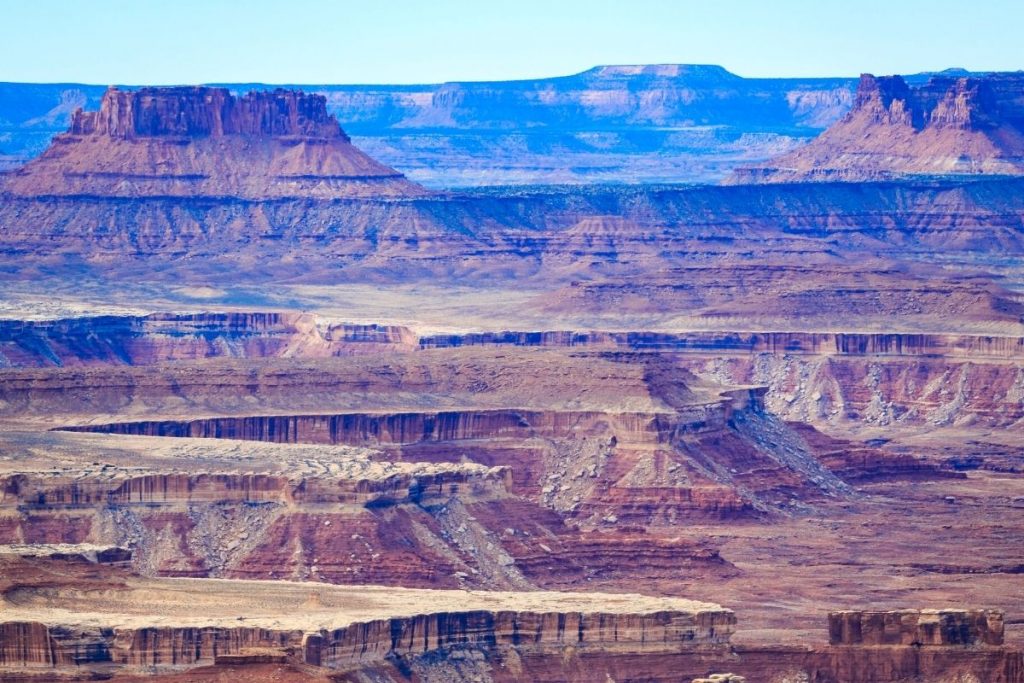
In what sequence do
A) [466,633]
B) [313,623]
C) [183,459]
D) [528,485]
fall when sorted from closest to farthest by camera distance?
[313,623] → [466,633] → [183,459] → [528,485]

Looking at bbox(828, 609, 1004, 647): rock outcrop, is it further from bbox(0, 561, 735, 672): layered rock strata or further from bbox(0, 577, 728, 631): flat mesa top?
bbox(0, 577, 728, 631): flat mesa top

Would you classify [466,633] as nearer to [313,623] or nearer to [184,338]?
[313,623]

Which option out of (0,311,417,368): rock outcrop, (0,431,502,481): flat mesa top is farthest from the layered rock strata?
(0,311,417,368): rock outcrop

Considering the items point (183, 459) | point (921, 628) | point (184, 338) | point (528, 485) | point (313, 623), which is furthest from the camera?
point (184, 338)

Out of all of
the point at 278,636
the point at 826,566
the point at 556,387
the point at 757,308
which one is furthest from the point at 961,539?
the point at 757,308

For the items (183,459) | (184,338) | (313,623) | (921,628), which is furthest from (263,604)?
(184,338)

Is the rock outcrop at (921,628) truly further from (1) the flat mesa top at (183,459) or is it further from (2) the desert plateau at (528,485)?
(1) the flat mesa top at (183,459)


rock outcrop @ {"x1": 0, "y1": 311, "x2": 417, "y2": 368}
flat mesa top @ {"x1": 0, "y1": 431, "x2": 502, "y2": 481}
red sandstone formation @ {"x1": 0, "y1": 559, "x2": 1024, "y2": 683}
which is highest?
rock outcrop @ {"x1": 0, "y1": 311, "x2": 417, "y2": 368}

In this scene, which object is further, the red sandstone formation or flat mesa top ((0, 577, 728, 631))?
flat mesa top ((0, 577, 728, 631))

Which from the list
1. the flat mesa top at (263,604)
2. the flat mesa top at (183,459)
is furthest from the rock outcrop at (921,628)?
the flat mesa top at (183,459)

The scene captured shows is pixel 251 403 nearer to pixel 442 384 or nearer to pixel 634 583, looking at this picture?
pixel 442 384
